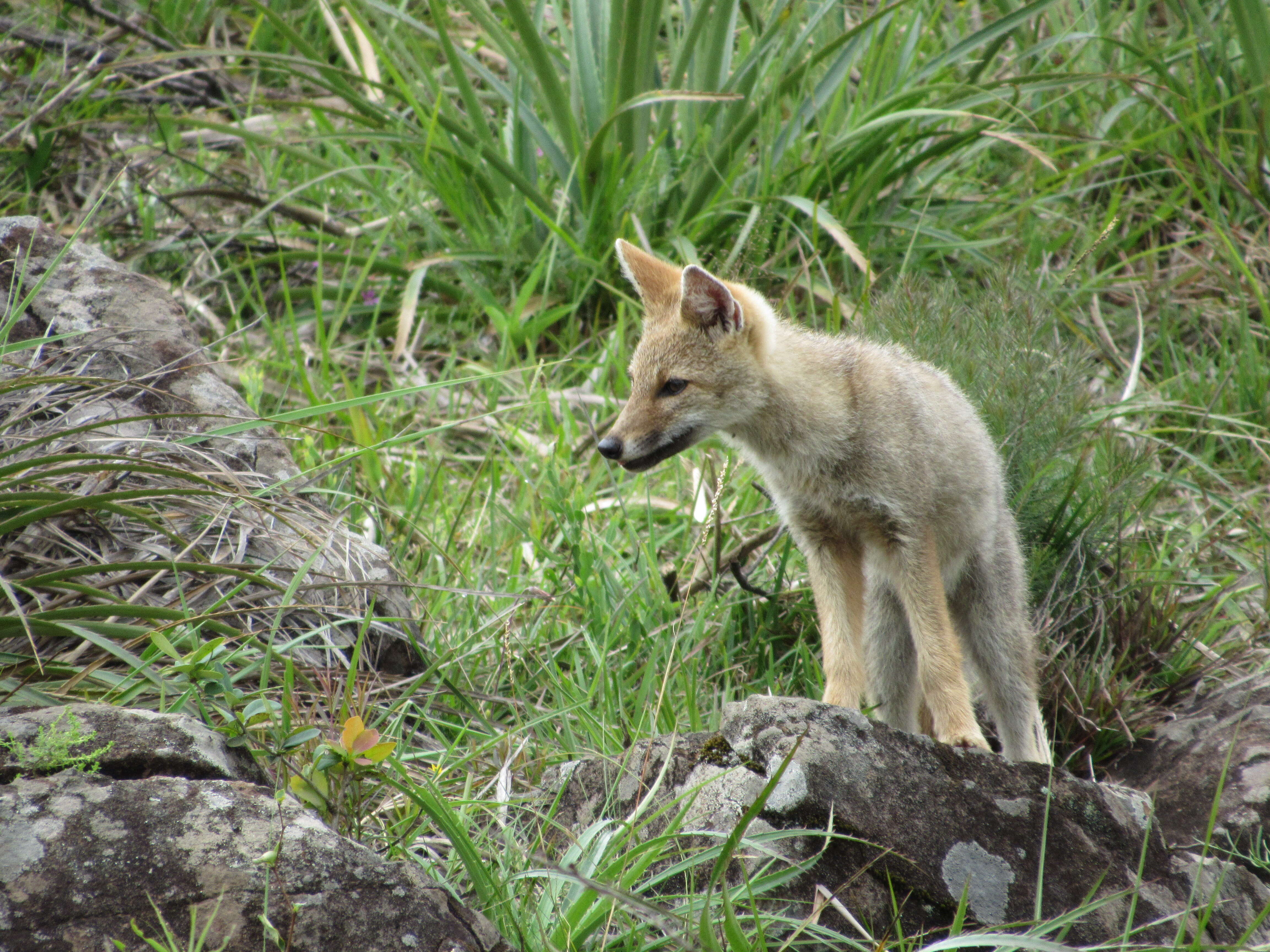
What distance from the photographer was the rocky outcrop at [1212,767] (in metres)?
3.08

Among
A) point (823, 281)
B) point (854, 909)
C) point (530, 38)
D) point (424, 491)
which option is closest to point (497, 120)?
point (530, 38)

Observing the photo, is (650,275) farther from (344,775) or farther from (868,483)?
(344,775)

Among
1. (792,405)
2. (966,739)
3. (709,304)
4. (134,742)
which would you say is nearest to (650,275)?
(709,304)

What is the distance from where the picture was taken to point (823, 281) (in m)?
5.66

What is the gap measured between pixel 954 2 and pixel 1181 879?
21.6ft

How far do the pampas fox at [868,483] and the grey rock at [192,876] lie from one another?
1686mm

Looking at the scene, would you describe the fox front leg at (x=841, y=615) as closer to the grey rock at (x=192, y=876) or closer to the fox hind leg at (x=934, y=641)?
the fox hind leg at (x=934, y=641)

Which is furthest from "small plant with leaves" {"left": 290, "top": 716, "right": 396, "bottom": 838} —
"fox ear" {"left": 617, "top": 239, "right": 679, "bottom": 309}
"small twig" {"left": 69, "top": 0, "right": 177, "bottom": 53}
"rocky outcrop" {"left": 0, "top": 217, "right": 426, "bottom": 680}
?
"small twig" {"left": 69, "top": 0, "right": 177, "bottom": 53}

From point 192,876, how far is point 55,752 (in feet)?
1.24

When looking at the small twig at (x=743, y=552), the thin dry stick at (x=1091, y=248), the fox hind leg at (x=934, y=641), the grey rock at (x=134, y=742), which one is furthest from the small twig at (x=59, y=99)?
the thin dry stick at (x=1091, y=248)

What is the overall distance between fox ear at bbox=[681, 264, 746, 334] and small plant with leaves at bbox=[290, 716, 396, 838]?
1792 millimetres

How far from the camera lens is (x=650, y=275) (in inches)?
149

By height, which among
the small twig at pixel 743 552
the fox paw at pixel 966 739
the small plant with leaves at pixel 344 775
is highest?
the small plant with leaves at pixel 344 775

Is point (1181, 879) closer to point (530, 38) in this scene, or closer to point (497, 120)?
point (530, 38)
